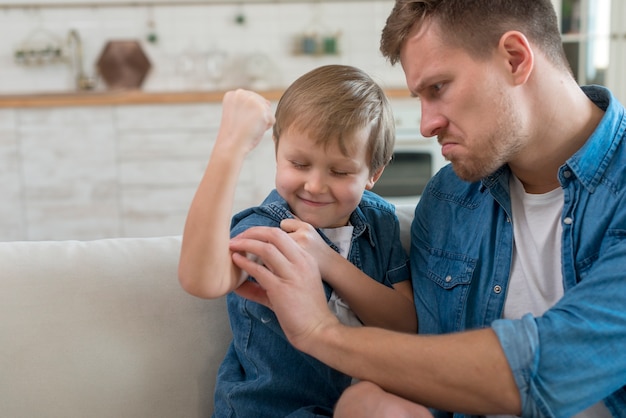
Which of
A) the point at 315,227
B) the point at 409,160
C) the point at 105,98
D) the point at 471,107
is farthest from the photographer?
the point at 409,160

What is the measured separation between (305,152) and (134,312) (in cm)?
48

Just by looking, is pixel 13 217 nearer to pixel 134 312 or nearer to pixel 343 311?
pixel 134 312

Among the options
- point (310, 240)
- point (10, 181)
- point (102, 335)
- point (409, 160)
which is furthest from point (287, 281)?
point (10, 181)

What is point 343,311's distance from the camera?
1.40 meters

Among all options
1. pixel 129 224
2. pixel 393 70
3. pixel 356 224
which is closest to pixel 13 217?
pixel 129 224

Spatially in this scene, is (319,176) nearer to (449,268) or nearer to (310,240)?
(310,240)

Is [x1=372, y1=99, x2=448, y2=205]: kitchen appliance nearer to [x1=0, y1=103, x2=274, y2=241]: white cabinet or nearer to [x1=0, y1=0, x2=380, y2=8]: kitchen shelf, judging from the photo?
[x1=0, y1=103, x2=274, y2=241]: white cabinet

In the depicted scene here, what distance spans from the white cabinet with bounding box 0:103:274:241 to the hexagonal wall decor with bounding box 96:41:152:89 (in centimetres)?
74

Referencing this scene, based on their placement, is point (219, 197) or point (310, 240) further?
point (310, 240)

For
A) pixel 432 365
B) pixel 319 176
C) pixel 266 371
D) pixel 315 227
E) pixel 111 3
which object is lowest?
pixel 266 371

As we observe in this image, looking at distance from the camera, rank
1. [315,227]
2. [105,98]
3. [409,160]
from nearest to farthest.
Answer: [315,227] → [105,98] → [409,160]

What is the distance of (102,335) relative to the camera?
1.43 meters

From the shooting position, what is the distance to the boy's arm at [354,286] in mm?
1305

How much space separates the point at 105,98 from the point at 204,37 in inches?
40.3
